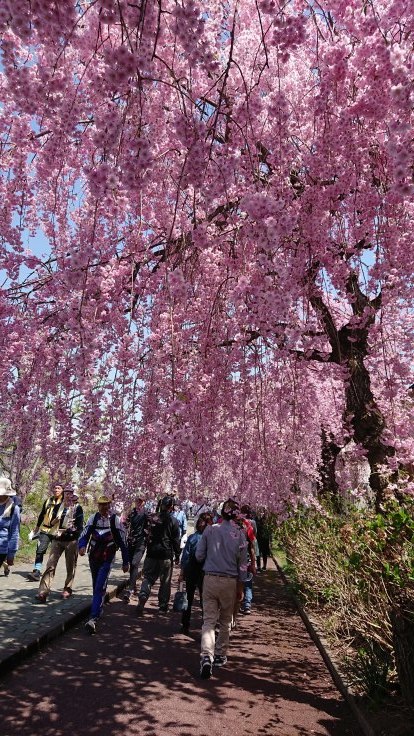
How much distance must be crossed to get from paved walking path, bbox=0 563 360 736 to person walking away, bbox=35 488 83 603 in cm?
37

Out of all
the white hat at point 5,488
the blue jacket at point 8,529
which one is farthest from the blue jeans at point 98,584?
the white hat at point 5,488

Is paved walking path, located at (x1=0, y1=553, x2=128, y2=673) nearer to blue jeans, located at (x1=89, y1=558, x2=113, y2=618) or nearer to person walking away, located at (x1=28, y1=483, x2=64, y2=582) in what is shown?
blue jeans, located at (x1=89, y1=558, x2=113, y2=618)

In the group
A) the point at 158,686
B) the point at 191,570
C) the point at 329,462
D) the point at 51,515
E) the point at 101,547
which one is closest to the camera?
the point at 158,686

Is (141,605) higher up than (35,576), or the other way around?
(35,576)

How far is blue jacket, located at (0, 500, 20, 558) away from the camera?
19.7ft

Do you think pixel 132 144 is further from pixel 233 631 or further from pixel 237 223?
pixel 233 631

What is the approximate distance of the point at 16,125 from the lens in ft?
19.5

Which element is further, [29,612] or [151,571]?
[151,571]

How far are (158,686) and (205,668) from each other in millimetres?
595

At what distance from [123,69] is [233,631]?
25.9 ft

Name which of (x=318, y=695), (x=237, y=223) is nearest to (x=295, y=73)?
(x=237, y=223)

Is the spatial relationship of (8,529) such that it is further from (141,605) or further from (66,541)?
(141,605)

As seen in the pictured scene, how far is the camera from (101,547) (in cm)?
740

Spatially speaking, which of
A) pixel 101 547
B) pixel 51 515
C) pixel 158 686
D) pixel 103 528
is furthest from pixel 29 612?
pixel 158 686
